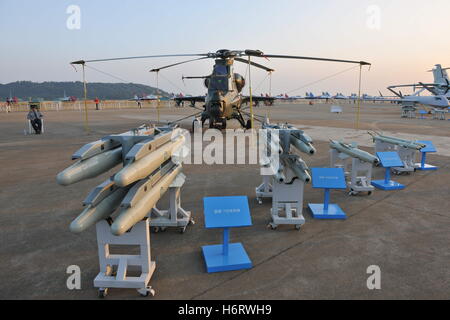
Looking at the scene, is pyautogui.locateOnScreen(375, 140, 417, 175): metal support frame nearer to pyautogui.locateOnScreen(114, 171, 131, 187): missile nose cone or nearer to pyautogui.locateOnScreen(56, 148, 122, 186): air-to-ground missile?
pyautogui.locateOnScreen(56, 148, 122, 186): air-to-ground missile

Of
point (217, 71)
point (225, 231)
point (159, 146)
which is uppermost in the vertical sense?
point (217, 71)

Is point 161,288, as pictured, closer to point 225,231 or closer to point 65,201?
point 225,231

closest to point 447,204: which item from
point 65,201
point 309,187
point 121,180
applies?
point 309,187

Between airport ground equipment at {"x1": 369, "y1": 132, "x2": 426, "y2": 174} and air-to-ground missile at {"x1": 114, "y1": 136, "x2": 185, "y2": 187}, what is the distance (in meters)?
9.18

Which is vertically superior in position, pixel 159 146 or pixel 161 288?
pixel 159 146

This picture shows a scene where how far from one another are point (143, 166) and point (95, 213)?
989 mm

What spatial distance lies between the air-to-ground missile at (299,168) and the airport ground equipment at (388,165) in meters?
3.88

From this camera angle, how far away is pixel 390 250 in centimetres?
553

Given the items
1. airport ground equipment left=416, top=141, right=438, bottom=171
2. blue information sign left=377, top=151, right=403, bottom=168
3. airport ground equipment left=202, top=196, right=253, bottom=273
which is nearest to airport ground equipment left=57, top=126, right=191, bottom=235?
airport ground equipment left=202, top=196, right=253, bottom=273

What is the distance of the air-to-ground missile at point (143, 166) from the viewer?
3.94 metres

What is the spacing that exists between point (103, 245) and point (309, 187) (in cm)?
705

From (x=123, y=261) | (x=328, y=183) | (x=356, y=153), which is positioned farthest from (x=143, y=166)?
(x=356, y=153)

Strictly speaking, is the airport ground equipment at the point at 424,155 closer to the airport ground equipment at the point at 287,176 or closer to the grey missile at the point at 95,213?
the airport ground equipment at the point at 287,176

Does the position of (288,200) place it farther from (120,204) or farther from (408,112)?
(408,112)
